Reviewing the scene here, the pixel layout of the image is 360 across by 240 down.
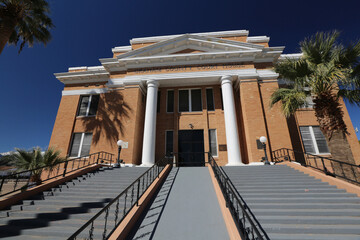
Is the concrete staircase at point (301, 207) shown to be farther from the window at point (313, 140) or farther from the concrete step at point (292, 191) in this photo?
the window at point (313, 140)

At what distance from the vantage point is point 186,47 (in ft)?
49.8

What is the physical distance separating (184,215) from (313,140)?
13259mm

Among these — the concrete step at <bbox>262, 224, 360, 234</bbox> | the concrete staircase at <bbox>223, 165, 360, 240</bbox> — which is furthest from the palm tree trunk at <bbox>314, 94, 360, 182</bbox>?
the concrete step at <bbox>262, 224, 360, 234</bbox>

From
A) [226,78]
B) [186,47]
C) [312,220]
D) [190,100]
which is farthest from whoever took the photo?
[190,100]

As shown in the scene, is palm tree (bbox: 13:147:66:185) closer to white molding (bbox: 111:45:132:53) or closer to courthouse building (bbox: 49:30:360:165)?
courthouse building (bbox: 49:30:360:165)

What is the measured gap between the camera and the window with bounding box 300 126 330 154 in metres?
12.4

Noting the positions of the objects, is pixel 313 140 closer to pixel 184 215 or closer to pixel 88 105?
pixel 184 215

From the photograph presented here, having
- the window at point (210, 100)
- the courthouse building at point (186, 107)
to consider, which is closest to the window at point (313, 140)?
the courthouse building at point (186, 107)

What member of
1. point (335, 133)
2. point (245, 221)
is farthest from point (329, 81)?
point (245, 221)

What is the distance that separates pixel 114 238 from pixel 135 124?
1005cm

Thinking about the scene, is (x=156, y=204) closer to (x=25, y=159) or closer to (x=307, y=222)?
(x=307, y=222)

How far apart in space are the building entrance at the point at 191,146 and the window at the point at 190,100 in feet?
7.39

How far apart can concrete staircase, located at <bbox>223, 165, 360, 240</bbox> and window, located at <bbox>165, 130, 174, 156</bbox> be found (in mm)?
7574

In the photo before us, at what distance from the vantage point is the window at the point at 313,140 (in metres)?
12.4
